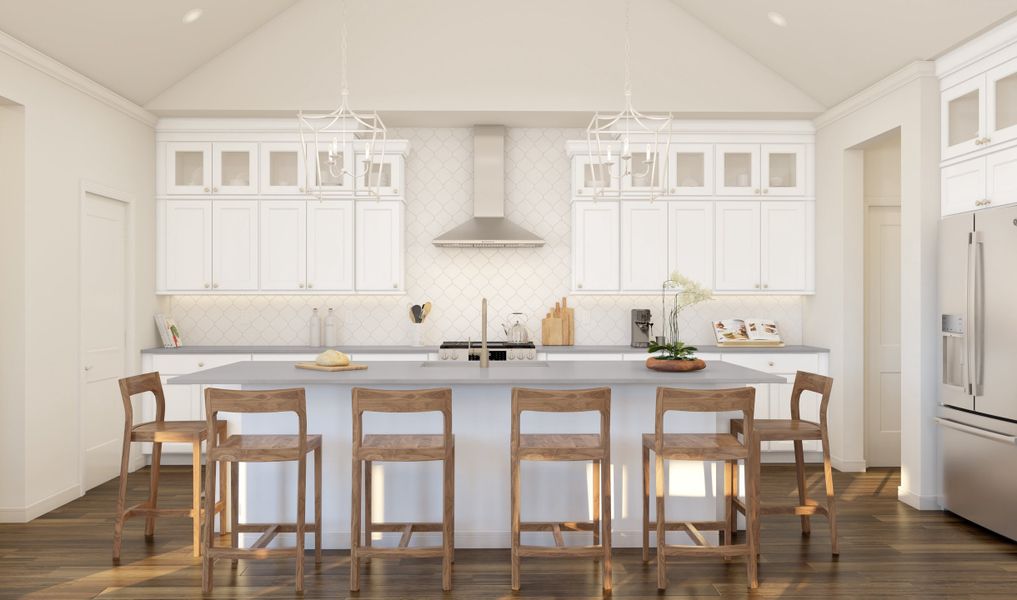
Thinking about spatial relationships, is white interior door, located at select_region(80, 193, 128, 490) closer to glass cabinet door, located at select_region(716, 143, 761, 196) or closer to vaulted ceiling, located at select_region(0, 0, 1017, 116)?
vaulted ceiling, located at select_region(0, 0, 1017, 116)

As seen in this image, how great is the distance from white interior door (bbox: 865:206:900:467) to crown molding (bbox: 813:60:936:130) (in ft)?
2.88

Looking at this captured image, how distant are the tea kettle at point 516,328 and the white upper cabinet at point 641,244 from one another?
38.7 inches

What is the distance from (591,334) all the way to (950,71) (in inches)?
134

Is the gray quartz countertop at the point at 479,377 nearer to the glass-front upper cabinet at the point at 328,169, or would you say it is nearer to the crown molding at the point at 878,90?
the glass-front upper cabinet at the point at 328,169

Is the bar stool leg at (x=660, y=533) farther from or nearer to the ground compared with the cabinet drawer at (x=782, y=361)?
nearer to the ground

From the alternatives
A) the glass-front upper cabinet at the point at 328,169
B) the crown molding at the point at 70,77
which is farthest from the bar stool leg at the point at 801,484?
the crown molding at the point at 70,77

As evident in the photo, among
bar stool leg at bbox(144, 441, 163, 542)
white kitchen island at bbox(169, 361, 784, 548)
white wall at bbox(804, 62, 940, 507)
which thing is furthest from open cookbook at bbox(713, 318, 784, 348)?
bar stool leg at bbox(144, 441, 163, 542)

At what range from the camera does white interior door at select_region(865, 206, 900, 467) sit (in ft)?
19.3

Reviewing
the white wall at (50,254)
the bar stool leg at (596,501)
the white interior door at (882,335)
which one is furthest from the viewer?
the white interior door at (882,335)

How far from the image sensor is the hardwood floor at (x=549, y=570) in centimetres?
327

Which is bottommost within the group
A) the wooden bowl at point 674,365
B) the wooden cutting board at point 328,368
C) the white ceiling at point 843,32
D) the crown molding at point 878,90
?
the wooden cutting board at point 328,368

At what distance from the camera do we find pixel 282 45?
581 centimetres

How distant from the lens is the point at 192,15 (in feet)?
16.7

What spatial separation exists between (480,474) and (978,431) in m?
2.98
